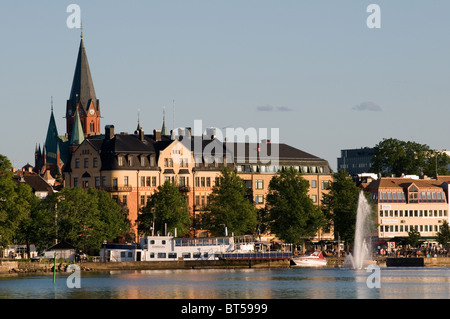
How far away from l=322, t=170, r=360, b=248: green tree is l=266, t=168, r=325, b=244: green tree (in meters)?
3.52

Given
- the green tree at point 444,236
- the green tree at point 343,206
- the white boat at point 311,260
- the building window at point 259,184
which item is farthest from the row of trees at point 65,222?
the green tree at point 444,236

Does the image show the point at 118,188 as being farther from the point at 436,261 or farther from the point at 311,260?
the point at 436,261

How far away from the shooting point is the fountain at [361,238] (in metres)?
162

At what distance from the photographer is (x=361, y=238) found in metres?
175

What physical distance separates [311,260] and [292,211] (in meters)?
8.08

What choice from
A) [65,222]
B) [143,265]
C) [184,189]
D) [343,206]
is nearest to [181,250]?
[143,265]

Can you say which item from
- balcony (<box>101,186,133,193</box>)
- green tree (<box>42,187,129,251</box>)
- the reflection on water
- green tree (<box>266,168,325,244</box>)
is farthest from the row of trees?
green tree (<box>266,168,325,244</box>)

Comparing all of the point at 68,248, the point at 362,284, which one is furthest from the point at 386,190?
the point at 362,284

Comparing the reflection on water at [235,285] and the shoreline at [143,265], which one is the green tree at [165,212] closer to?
the shoreline at [143,265]

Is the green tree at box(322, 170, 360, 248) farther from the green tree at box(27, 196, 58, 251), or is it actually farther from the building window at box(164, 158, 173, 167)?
the green tree at box(27, 196, 58, 251)

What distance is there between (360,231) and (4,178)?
2287 inches

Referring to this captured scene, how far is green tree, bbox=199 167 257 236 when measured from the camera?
16475 centimetres

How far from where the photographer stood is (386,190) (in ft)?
644
